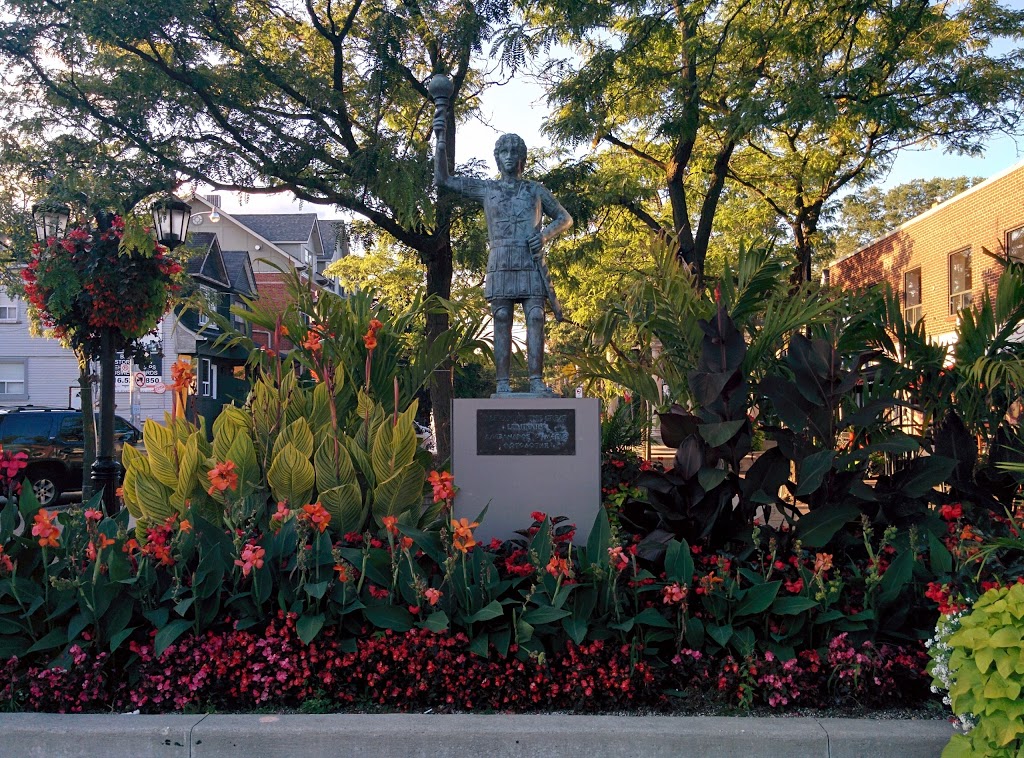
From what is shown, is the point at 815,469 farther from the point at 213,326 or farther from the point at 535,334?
the point at 213,326

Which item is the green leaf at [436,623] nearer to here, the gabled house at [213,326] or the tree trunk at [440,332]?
the tree trunk at [440,332]

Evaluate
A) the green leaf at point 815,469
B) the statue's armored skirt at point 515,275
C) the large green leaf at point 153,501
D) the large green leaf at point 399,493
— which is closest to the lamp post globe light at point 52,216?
the large green leaf at point 153,501

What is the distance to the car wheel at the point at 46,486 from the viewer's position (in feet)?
49.2

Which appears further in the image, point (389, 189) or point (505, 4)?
point (505, 4)

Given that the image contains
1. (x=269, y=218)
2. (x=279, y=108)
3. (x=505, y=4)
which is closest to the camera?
(x=505, y=4)

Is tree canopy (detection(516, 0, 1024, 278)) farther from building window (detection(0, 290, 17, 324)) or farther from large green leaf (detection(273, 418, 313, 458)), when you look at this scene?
building window (detection(0, 290, 17, 324))

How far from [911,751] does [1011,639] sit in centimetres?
82

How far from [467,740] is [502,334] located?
3630 mm

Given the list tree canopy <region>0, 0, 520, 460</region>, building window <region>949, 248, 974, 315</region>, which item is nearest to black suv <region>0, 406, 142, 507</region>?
tree canopy <region>0, 0, 520, 460</region>

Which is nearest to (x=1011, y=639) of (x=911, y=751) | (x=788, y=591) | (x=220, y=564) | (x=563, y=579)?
(x=911, y=751)

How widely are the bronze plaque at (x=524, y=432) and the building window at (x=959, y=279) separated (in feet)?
53.4

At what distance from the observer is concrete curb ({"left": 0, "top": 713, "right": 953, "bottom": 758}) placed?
3.81 metres

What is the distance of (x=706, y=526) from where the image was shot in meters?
5.24

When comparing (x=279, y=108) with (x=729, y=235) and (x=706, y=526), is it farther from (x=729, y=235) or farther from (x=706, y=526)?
(x=729, y=235)
